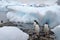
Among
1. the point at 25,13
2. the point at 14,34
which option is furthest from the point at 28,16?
the point at 14,34

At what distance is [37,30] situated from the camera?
68.8 inches

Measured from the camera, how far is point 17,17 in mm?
2527

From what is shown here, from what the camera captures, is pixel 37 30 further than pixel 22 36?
Yes

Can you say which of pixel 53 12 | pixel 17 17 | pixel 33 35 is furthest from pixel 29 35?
pixel 17 17

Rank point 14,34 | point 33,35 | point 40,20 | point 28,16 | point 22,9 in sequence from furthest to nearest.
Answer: point 22,9 → point 28,16 → point 40,20 → point 33,35 → point 14,34

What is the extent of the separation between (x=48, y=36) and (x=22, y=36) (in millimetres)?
295

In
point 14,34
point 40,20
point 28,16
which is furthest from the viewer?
point 28,16

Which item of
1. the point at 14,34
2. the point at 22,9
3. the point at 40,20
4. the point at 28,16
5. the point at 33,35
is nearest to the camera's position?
the point at 14,34

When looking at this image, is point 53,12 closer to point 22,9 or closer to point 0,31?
point 22,9

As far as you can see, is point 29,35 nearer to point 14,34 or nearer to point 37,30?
point 37,30

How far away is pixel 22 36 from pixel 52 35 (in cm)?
36

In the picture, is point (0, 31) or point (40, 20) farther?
point (40, 20)

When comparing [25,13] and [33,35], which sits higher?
[25,13]

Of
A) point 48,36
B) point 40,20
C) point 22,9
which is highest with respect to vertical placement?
point 22,9
